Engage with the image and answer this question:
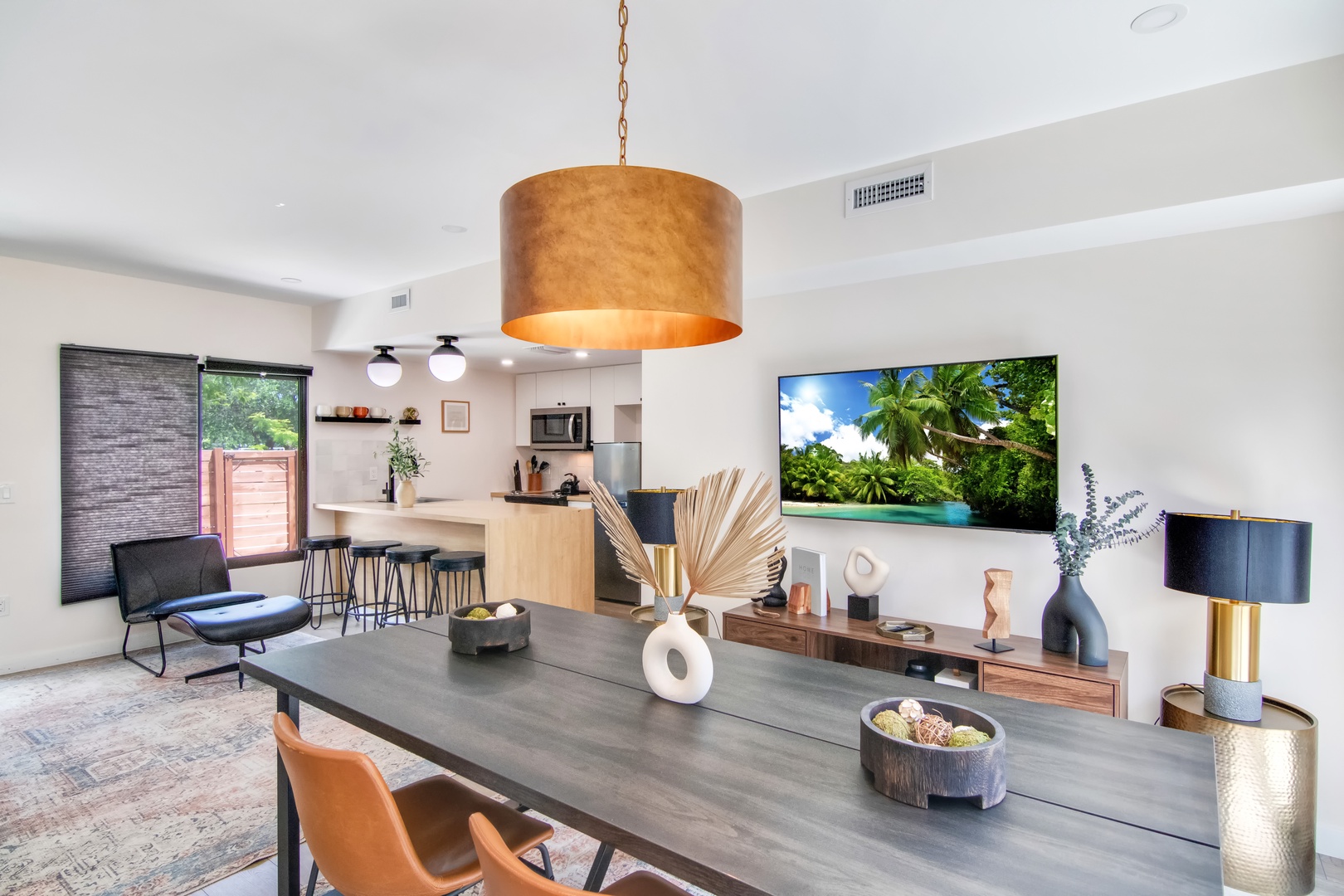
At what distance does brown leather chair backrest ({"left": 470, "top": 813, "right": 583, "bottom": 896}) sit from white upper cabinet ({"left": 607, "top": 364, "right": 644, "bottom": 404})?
576 cm

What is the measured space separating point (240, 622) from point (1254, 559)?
4.74 metres

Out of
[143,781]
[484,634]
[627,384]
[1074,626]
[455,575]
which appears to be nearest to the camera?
[484,634]

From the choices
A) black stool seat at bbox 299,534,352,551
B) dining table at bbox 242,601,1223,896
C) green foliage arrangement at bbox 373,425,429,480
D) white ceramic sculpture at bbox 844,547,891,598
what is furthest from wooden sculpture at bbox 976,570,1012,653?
black stool seat at bbox 299,534,352,551

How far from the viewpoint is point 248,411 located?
17.7 ft

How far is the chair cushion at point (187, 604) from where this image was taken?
13.7 feet

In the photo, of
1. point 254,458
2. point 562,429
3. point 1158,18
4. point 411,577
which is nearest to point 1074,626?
point 1158,18

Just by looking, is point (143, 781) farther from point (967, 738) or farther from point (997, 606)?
point (997, 606)

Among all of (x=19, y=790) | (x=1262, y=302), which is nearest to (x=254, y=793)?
(x=19, y=790)

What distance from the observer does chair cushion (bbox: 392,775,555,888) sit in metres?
1.48

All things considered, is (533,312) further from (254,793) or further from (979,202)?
(254,793)

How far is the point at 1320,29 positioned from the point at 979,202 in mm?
997

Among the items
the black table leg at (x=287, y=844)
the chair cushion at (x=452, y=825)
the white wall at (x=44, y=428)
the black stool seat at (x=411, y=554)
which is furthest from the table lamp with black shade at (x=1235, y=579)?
the white wall at (x=44, y=428)

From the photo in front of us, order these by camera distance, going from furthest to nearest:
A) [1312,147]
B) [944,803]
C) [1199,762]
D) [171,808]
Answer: [171,808] → [1312,147] → [1199,762] → [944,803]

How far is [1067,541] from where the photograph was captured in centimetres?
263
